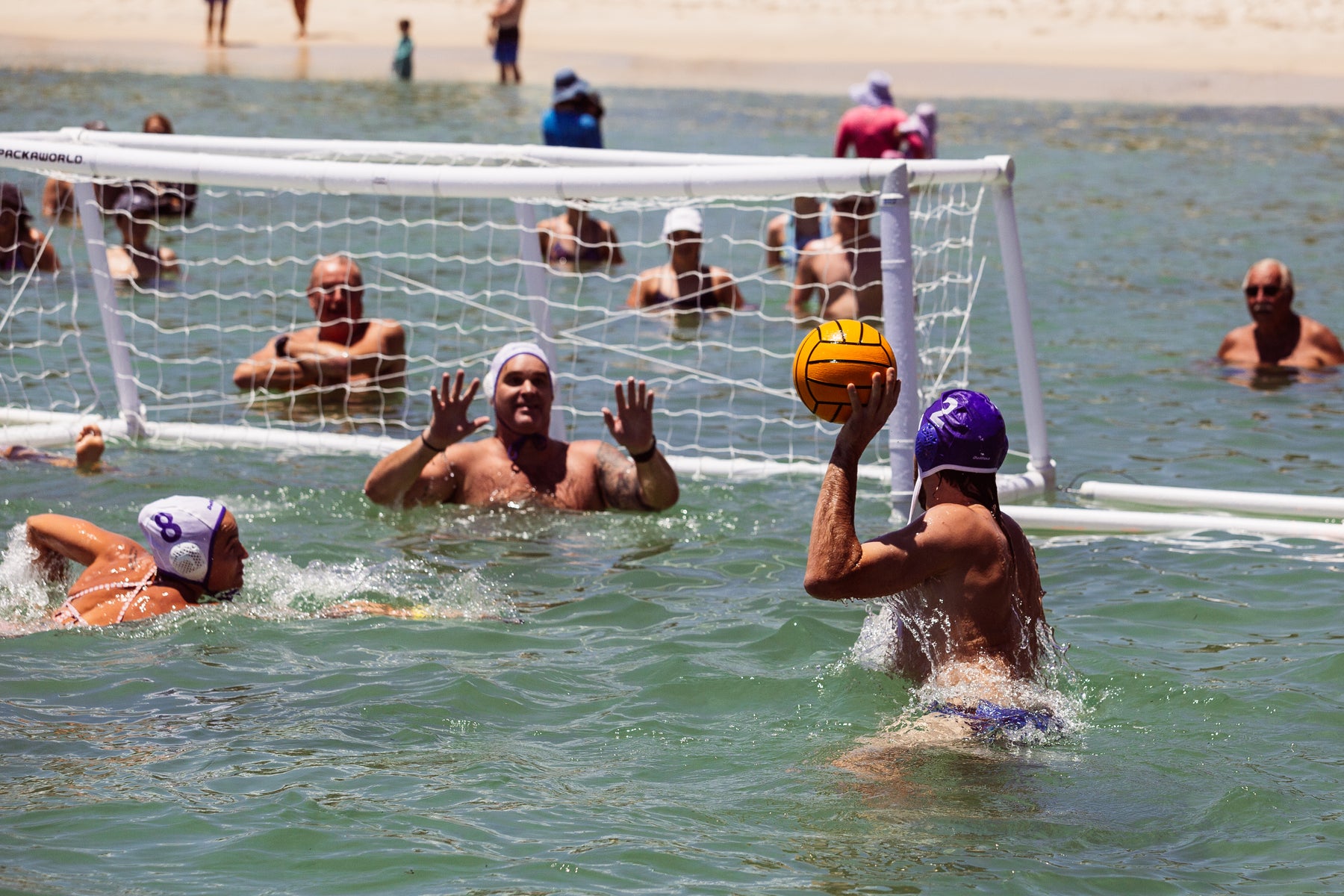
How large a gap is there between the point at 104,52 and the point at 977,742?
3813 centimetres

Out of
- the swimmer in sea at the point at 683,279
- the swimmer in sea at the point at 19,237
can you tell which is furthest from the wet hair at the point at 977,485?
the swimmer in sea at the point at 19,237

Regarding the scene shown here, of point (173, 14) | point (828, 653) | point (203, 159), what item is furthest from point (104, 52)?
point (828, 653)

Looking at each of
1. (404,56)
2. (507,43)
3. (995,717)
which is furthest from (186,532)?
(404,56)

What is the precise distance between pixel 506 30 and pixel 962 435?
29.8 m

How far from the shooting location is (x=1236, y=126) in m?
26.4

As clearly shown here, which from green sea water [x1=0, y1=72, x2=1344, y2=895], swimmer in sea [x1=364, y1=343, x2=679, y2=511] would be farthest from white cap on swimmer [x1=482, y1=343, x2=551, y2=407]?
green sea water [x1=0, y1=72, x2=1344, y2=895]

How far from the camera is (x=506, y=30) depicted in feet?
108

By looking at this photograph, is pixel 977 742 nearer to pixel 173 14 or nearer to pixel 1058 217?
pixel 1058 217

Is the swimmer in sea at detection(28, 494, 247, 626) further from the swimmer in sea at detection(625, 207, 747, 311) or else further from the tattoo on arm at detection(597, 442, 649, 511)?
the swimmer in sea at detection(625, 207, 747, 311)

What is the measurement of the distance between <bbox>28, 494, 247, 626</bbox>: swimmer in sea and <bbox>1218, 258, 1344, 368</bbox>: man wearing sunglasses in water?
761cm

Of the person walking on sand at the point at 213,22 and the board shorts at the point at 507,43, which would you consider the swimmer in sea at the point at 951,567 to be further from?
the person walking on sand at the point at 213,22

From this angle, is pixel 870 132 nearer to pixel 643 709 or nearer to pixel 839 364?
pixel 643 709

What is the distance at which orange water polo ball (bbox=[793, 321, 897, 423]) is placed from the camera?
16.1 feet

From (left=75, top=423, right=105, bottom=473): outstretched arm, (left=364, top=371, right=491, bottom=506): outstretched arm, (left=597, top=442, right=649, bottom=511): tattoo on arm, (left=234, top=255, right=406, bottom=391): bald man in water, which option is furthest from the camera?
(left=234, top=255, right=406, bottom=391): bald man in water
